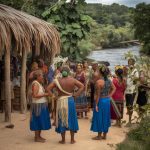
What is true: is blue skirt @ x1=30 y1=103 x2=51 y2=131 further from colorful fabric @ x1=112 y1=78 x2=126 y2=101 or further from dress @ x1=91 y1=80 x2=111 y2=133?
colorful fabric @ x1=112 y1=78 x2=126 y2=101

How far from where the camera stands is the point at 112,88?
867 centimetres

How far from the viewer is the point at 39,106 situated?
798 centimetres

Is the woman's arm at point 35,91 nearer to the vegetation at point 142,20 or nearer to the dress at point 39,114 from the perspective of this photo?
the dress at point 39,114

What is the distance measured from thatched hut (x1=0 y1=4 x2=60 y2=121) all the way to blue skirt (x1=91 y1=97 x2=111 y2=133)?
7.44 feet

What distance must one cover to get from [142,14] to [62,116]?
38014mm

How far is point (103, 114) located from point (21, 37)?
2.82 meters

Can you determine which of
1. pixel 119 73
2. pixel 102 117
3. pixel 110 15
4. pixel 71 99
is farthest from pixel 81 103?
pixel 110 15

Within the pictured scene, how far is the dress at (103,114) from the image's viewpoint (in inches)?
327

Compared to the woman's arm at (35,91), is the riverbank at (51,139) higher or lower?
lower

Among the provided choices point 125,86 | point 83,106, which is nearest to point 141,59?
point 125,86

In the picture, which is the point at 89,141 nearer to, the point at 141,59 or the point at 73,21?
the point at 141,59

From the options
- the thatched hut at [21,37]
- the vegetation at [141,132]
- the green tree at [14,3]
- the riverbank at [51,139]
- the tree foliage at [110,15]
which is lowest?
the riverbank at [51,139]


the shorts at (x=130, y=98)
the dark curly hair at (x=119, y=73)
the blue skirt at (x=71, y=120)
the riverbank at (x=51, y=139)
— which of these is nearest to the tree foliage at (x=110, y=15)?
the shorts at (x=130, y=98)

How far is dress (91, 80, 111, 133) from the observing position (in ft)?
27.2
